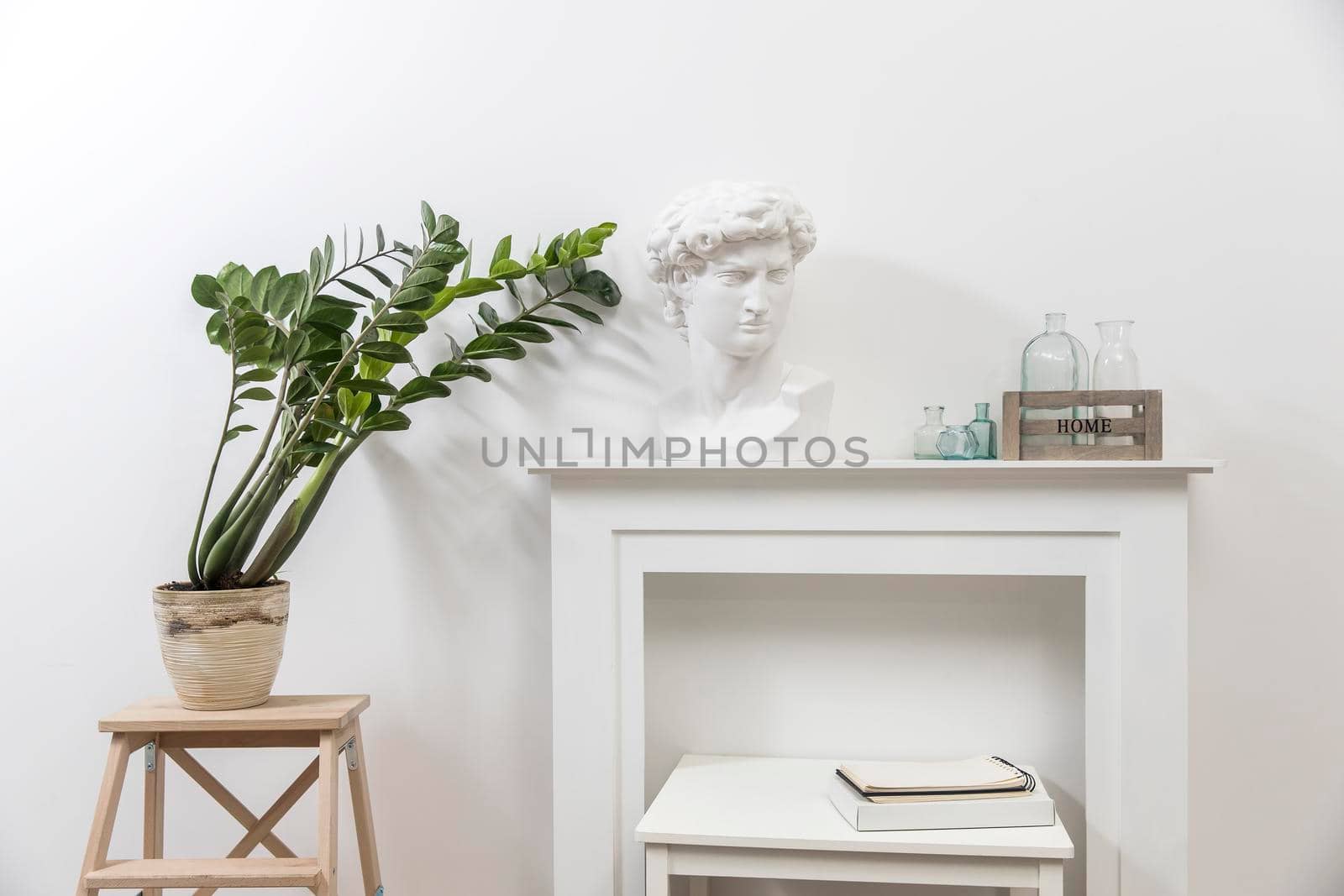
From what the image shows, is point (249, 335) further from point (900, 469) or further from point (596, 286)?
point (900, 469)

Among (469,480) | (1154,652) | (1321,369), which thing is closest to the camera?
(1154,652)

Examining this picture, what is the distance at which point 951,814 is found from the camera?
127cm

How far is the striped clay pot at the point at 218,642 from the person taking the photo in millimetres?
1386

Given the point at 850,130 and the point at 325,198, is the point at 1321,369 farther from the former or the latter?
the point at 325,198

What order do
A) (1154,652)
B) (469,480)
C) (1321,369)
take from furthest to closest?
1. (469,480)
2. (1321,369)
3. (1154,652)

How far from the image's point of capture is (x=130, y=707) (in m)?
1.46

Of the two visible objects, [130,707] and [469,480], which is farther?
[469,480]

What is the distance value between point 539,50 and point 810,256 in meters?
0.63

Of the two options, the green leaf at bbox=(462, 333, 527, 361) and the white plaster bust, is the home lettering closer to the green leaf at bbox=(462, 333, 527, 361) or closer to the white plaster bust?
the white plaster bust

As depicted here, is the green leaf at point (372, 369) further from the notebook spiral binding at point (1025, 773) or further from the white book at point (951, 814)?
the notebook spiral binding at point (1025, 773)

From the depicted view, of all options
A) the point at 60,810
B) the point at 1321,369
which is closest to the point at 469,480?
the point at 60,810

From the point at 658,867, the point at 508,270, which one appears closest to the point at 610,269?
the point at 508,270

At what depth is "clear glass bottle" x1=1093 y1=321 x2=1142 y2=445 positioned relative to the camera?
1.43 metres

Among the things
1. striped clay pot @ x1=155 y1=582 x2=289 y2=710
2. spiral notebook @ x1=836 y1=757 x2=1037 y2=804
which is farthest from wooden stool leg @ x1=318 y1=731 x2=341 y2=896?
spiral notebook @ x1=836 y1=757 x2=1037 y2=804
